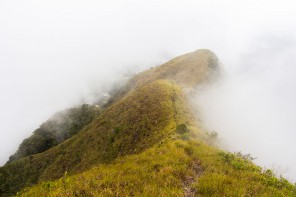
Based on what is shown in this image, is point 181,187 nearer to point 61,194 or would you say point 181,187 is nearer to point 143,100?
point 61,194

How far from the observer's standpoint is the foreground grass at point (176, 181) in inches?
339

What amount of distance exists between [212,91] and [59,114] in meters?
93.2

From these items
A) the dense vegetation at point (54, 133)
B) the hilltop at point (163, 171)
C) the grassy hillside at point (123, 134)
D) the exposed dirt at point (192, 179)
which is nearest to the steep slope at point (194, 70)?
the grassy hillside at point (123, 134)

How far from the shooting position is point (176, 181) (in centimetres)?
966

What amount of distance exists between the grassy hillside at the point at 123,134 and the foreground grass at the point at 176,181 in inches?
458

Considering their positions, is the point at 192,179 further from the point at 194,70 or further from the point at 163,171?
the point at 194,70

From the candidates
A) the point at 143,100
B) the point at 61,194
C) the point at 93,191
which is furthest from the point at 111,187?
the point at 143,100

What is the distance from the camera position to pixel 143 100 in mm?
41719

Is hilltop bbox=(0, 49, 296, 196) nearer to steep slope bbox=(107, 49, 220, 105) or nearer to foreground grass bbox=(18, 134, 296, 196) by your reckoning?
foreground grass bbox=(18, 134, 296, 196)

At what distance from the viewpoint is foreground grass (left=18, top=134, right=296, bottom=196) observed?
8617 mm

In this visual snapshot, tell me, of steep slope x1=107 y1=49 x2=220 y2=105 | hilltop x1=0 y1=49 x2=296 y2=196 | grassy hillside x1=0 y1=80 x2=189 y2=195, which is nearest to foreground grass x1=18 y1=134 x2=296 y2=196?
hilltop x1=0 y1=49 x2=296 y2=196

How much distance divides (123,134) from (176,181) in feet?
79.7

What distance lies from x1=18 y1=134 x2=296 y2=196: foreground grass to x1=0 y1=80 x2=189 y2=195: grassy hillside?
11623mm

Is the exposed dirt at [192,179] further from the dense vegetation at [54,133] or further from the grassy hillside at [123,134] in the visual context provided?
the dense vegetation at [54,133]
